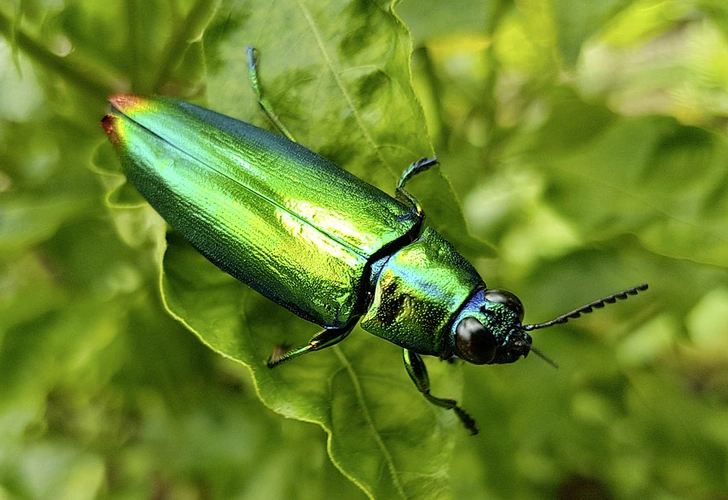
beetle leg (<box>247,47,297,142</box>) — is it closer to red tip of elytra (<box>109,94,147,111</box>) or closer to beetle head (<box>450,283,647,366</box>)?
red tip of elytra (<box>109,94,147,111</box>)

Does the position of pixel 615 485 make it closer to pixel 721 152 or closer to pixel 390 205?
pixel 721 152

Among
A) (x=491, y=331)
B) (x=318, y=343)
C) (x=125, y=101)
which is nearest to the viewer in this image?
(x=318, y=343)

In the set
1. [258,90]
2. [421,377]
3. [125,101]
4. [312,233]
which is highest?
[258,90]

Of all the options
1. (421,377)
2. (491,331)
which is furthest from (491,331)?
(421,377)

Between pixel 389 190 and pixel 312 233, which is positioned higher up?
pixel 389 190

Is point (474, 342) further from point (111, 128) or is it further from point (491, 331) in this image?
point (111, 128)

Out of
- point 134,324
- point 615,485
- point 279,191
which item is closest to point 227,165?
point 279,191

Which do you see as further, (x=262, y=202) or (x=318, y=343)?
(x=262, y=202)

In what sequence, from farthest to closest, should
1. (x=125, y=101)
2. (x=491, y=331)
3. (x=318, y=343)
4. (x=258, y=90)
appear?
1. (x=125, y=101)
2. (x=491, y=331)
3. (x=318, y=343)
4. (x=258, y=90)
